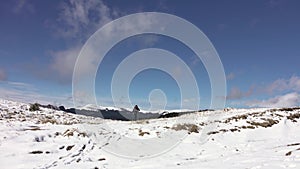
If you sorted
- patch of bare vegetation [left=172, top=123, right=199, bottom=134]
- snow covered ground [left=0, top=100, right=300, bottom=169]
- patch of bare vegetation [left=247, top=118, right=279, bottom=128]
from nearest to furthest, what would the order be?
snow covered ground [left=0, top=100, right=300, bottom=169] → patch of bare vegetation [left=172, top=123, right=199, bottom=134] → patch of bare vegetation [left=247, top=118, right=279, bottom=128]

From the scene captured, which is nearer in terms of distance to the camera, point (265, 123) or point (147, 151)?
point (147, 151)

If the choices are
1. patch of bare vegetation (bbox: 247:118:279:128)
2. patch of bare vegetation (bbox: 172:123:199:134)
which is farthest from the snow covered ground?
patch of bare vegetation (bbox: 247:118:279:128)

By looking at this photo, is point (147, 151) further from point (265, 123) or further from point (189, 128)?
point (265, 123)

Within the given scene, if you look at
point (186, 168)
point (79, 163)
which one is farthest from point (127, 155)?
point (186, 168)

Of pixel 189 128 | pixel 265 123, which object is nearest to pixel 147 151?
pixel 189 128

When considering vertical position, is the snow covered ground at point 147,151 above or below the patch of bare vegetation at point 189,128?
below

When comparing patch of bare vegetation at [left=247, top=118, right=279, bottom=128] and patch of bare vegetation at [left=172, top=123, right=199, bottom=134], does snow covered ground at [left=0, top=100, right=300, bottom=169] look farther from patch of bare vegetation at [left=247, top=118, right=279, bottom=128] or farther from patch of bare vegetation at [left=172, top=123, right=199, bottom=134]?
patch of bare vegetation at [left=247, top=118, right=279, bottom=128]

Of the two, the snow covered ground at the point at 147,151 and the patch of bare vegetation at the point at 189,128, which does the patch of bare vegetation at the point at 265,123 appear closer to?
the snow covered ground at the point at 147,151

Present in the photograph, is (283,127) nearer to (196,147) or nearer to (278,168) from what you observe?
(196,147)

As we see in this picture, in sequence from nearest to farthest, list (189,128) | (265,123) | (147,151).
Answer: (147,151)
(189,128)
(265,123)

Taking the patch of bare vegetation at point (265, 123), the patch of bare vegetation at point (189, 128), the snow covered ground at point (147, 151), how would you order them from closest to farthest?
1. the snow covered ground at point (147, 151)
2. the patch of bare vegetation at point (189, 128)
3. the patch of bare vegetation at point (265, 123)

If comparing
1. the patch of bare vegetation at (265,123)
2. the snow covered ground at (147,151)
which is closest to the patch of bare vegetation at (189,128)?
the snow covered ground at (147,151)

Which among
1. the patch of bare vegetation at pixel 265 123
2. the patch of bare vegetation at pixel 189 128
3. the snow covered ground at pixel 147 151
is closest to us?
the snow covered ground at pixel 147 151

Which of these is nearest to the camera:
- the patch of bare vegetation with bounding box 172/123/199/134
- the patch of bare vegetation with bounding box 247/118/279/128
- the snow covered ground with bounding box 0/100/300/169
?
the snow covered ground with bounding box 0/100/300/169
